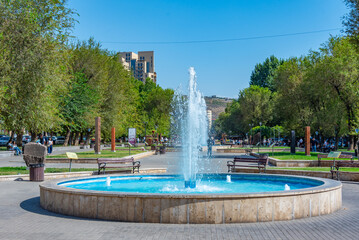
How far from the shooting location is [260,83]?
274ft

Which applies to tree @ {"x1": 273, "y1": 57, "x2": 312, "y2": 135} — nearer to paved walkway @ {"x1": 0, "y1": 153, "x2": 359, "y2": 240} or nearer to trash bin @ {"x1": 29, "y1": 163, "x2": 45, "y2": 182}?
trash bin @ {"x1": 29, "y1": 163, "x2": 45, "y2": 182}

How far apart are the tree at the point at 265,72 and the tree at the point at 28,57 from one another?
6223 cm

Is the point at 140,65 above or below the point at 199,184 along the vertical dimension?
above

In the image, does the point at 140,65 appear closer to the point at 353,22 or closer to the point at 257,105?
the point at 257,105

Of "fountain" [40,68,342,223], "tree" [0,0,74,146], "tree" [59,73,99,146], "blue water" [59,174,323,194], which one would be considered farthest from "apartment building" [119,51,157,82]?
"fountain" [40,68,342,223]

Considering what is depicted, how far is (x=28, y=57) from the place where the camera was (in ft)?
72.1

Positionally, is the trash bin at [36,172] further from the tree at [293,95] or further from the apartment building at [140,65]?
the apartment building at [140,65]

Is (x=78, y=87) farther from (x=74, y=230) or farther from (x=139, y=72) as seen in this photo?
(x=139, y=72)

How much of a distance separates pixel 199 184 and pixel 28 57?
45.7 ft

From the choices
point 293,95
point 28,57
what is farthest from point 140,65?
point 28,57

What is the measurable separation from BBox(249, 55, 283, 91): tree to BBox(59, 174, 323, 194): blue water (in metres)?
69.4

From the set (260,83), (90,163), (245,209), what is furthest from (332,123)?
(260,83)

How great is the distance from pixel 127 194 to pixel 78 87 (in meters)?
36.5

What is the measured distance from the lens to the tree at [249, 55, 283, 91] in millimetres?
81625
